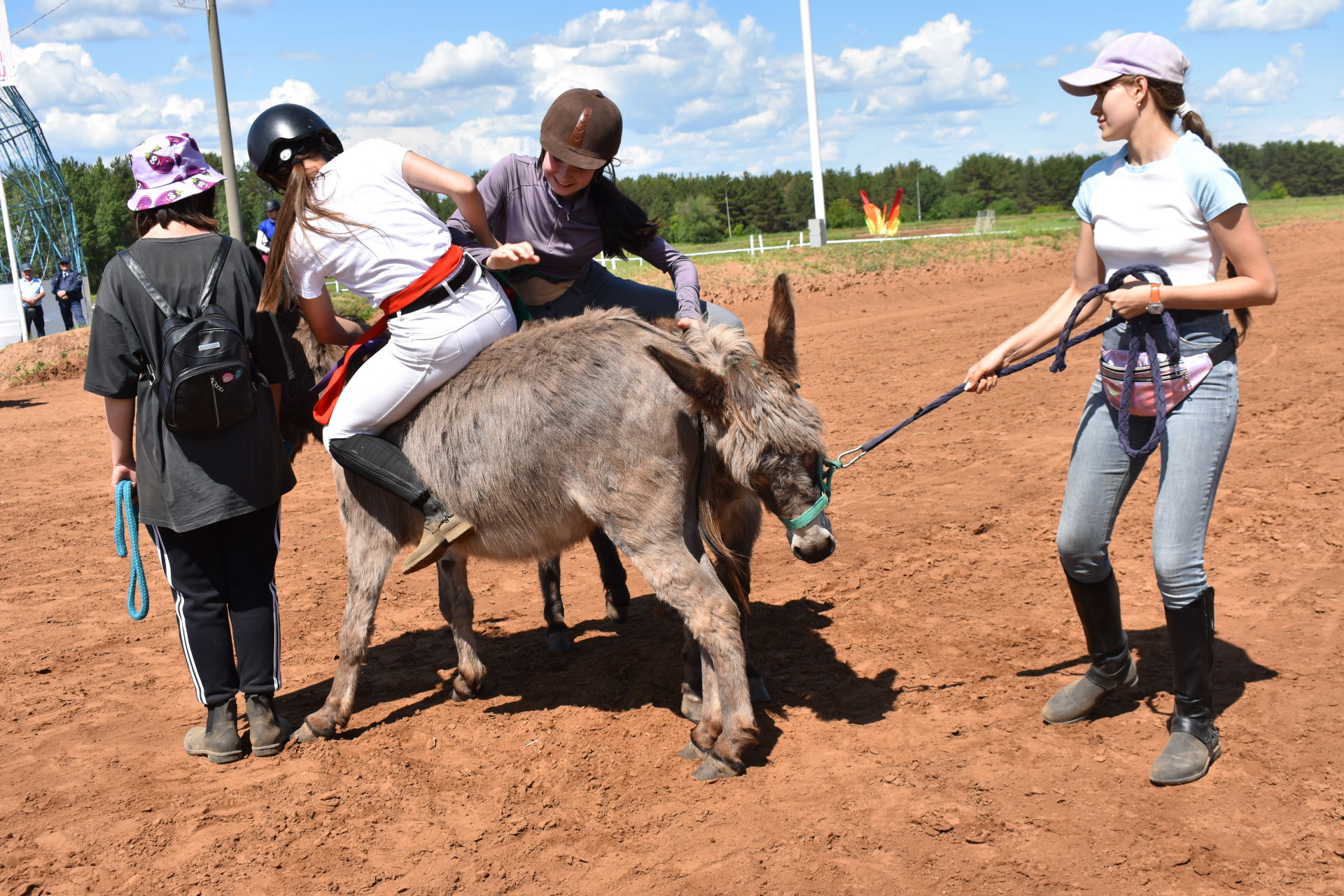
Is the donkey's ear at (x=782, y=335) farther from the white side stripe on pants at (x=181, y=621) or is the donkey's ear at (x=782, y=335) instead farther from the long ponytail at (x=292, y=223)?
the white side stripe on pants at (x=181, y=621)

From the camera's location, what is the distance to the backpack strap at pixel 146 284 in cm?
392

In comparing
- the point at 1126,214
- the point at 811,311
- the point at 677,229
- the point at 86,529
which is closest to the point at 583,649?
the point at 1126,214

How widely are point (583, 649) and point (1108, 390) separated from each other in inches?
124

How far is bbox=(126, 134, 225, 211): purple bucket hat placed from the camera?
13.1 feet

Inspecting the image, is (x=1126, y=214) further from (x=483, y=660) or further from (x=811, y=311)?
(x=811, y=311)

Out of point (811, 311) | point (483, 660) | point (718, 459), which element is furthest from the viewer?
point (811, 311)

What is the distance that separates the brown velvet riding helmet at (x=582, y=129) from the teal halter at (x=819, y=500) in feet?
5.41

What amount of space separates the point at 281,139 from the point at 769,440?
2.44m

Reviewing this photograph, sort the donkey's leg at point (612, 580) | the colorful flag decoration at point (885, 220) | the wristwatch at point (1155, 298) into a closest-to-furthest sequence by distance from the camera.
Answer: the wristwatch at point (1155, 298) → the donkey's leg at point (612, 580) → the colorful flag decoration at point (885, 220)

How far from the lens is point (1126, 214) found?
3488 millimetres

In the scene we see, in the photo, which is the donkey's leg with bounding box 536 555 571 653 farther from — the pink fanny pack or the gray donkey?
the pink fanny pack

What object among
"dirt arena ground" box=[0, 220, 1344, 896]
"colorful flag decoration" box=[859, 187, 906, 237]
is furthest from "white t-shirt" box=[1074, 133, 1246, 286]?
"colorful flag decoration" box=[859, 187, 906, 237]

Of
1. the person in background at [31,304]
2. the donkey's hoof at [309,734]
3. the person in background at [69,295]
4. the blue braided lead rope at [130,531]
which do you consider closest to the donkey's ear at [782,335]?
the donkey's hoof at [309,734]

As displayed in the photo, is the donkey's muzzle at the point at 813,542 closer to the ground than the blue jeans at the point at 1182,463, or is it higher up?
closer to the ground
